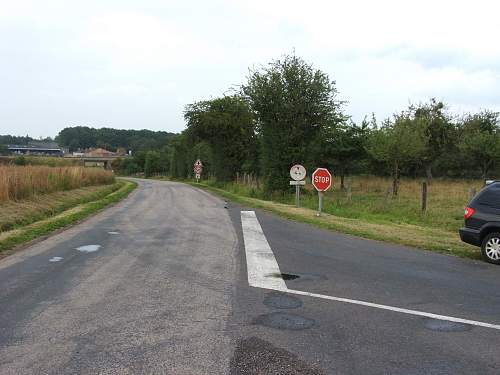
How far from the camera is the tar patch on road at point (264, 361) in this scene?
399 cm

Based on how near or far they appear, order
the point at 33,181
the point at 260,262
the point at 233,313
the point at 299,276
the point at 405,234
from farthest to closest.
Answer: the point at 33,181 < the point at 405,234 < the point at 260,262 < the point at 299,276 < the point at 233,313

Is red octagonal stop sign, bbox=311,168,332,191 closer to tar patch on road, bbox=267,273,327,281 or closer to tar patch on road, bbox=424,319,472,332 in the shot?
tar patch on road, bbox=267,273,327,281

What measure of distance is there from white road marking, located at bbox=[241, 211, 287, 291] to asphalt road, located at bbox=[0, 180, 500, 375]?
0.63ft

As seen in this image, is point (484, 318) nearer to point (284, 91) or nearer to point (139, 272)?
point (139, 272)

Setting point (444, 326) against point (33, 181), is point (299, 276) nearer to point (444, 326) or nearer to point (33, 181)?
point (444, 326)

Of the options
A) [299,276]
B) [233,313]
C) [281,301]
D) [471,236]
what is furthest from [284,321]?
[471,236]

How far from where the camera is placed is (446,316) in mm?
5633

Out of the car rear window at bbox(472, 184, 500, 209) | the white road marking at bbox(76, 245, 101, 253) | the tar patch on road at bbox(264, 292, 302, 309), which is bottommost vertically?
the white road marking at bbox(76, 245, 101, 253)

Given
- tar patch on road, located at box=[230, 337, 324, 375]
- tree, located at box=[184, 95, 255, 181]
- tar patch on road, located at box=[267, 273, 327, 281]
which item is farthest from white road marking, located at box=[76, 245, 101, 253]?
tree, located at box=[184, 95, 255, 181]

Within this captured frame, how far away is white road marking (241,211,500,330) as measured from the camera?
18.5ft

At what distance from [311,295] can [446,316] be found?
5.60 ft

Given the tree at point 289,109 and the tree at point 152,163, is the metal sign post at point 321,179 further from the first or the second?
the tree at point 152,163

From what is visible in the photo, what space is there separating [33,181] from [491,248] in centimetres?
1795

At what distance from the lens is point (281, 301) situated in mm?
6176
